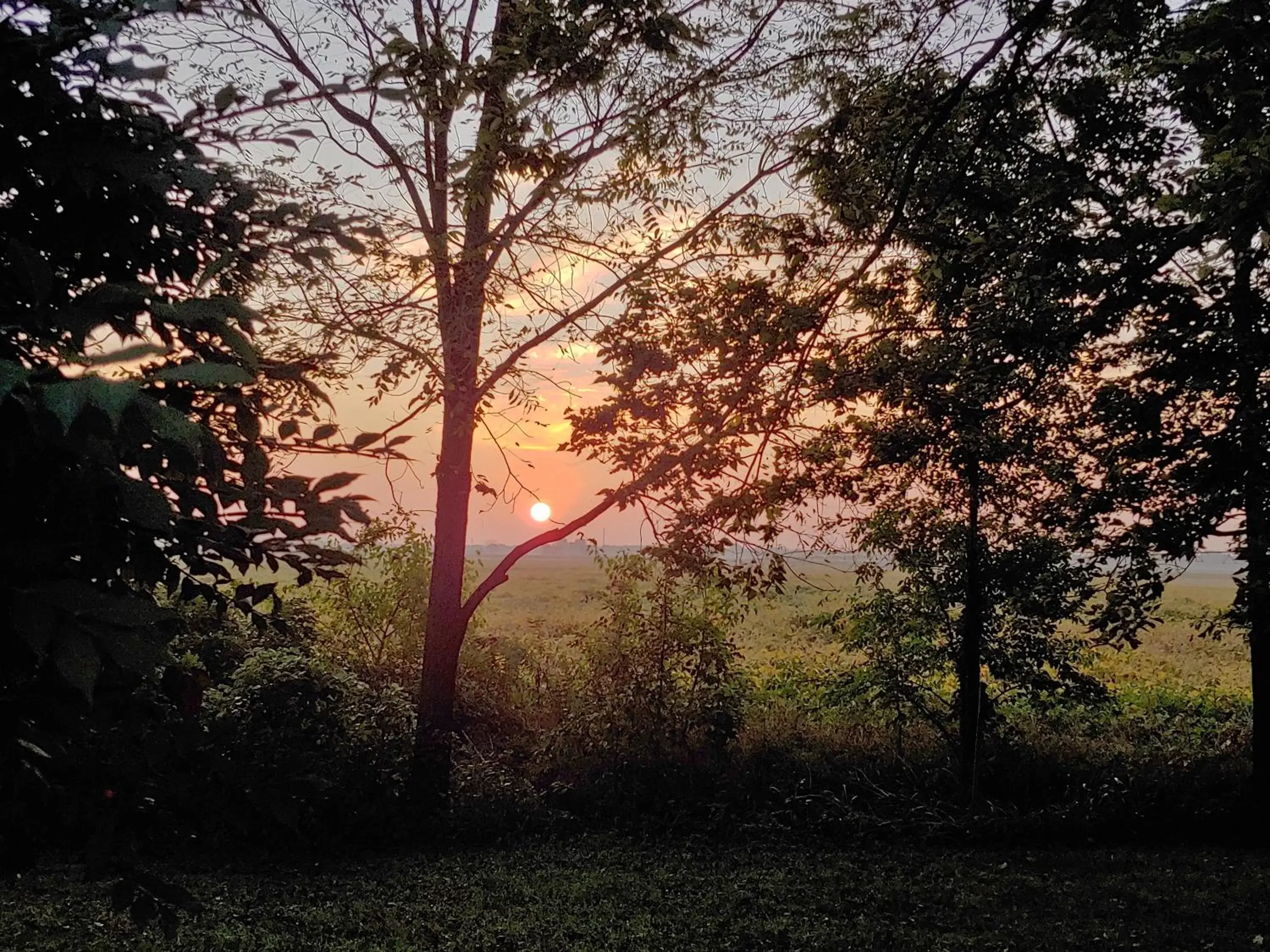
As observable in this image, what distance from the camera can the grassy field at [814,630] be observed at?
11.2 m

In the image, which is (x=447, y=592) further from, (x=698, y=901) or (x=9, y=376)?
(x=9, y=376)

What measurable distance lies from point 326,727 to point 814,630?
6698 millimetres

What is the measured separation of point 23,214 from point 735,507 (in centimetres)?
511

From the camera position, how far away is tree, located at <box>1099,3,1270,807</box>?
4.88 metres

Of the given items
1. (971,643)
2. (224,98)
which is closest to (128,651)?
(224,98)

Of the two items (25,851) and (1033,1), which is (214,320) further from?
(1033,1)

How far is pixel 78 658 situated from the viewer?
143cm

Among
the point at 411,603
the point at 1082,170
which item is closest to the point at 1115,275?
the point at 1082,170

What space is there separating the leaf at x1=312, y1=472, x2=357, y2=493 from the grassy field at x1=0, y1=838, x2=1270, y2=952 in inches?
212

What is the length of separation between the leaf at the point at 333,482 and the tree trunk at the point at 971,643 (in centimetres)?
888

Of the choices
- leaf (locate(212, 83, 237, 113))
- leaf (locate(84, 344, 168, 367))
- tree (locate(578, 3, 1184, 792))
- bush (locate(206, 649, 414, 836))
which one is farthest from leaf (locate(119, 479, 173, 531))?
bush (locate(206, 649, 414, 836))

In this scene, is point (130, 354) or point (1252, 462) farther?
point (1252, 462)

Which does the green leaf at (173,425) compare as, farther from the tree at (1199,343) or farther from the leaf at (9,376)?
the tree at (1199,343)

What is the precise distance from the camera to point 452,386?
5.99 meters
